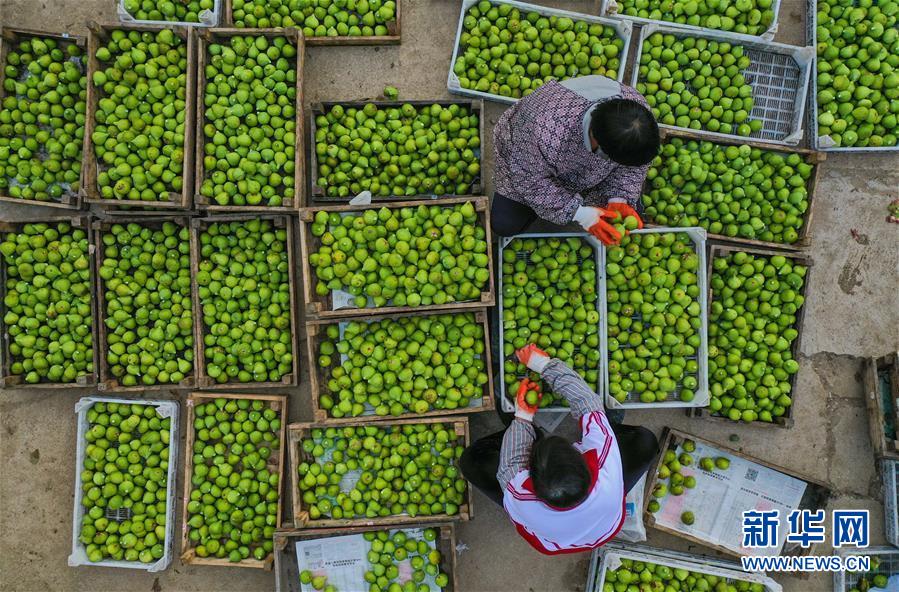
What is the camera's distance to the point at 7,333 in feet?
14.5

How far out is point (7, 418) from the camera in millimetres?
4891

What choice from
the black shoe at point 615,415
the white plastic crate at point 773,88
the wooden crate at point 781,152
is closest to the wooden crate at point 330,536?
the black shoe at point 615,415

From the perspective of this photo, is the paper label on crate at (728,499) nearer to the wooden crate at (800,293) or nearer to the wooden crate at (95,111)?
the wooden crate at (800,293)

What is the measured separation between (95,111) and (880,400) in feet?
24.6

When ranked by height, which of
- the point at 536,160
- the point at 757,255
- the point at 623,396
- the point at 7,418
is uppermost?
the point at 536,160

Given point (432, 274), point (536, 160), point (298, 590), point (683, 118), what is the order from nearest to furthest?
1. point (536, 160)
2. point (432, 274)
3. point (683, 118)
4. point (298, 590)

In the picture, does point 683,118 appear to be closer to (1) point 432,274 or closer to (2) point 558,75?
(2) point 558,75

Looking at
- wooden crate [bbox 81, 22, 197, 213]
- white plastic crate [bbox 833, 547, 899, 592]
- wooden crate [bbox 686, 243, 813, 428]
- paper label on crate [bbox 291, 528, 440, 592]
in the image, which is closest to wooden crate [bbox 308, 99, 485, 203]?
wooden crate [bbox 81, 22, 197, 213]

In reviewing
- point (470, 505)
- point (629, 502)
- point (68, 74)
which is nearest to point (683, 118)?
point (629, 502)

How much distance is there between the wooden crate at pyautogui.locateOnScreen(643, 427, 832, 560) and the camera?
14.6 feet

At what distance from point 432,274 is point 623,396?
1.87 meters

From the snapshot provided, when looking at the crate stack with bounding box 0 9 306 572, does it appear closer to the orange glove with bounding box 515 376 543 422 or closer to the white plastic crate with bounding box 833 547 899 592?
the orange glove with bounding box 515 376 543 422

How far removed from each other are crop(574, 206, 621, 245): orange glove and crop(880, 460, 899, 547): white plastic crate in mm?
3712

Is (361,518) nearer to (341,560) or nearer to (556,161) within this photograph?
(341,560)
